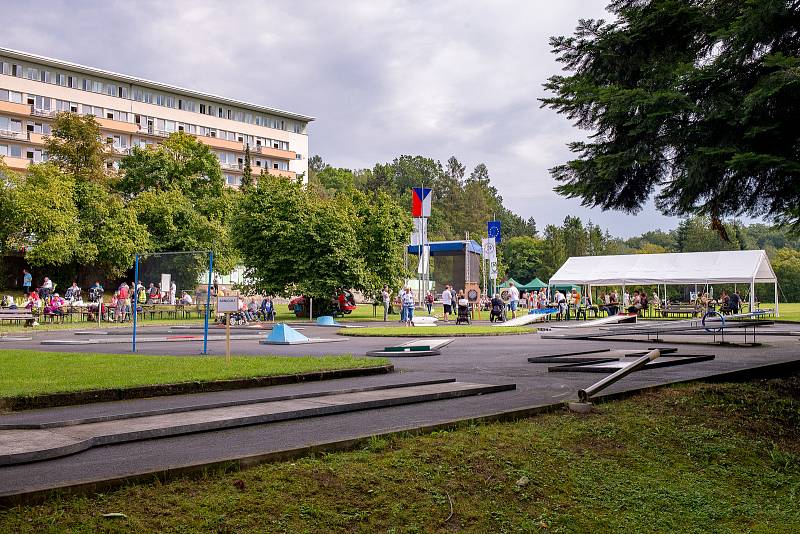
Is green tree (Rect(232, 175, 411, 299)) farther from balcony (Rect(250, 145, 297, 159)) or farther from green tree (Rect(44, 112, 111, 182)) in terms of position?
balcony (Rect(250, 145, 297, 159))

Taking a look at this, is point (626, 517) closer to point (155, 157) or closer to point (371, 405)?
point (371, 405)

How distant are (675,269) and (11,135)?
6780cm

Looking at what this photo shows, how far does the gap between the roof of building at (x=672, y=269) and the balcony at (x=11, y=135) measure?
5963 centimetres

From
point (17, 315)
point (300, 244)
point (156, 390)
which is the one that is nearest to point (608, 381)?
point (156, 390)

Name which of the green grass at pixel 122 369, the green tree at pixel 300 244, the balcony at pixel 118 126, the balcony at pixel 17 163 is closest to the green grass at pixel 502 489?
the green grass at pixel 122 369

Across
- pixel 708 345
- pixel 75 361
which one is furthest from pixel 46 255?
pixel 708 345

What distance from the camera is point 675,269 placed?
47031 millimetres

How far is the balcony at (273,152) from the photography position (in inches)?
4026

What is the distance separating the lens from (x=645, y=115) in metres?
8.44

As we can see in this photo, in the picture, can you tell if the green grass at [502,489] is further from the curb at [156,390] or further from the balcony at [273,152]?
the balcony at [273,152]

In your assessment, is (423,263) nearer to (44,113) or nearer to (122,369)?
(122,369)

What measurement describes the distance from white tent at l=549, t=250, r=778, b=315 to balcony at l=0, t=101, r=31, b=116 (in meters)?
60.3

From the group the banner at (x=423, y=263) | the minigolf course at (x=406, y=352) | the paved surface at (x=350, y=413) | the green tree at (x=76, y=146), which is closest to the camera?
the paved surface at (x=350, y=413)

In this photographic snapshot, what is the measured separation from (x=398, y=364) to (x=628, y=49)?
8.20 meters
